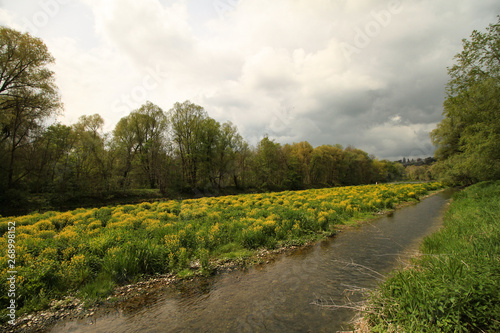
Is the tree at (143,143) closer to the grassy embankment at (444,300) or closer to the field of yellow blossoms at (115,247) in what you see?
the field of yellow blossoms at (115,247)

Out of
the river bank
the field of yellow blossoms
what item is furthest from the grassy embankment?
the field of yellow blossoms

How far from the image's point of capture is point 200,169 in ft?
158

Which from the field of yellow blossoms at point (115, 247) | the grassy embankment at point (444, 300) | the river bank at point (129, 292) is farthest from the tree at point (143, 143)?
the grassy embankment at point (444, 300)

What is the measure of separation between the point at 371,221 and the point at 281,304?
13833mm

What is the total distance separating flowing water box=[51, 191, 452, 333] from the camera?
541cm

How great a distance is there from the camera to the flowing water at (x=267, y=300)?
5.41 m

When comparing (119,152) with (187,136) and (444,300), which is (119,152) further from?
(444,300)

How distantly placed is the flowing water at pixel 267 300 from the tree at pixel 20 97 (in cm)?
3365

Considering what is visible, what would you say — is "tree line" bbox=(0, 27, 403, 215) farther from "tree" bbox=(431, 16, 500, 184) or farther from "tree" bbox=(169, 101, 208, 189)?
"tree" bbox=(431, 16, 500, 184)

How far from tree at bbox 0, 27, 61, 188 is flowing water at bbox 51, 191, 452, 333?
110ft

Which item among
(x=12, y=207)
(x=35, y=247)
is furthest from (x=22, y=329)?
(x=12, y=207)

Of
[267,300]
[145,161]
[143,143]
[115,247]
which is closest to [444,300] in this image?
[267,300]

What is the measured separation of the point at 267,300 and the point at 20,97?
37.2 m

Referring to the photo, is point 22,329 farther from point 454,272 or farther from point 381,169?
point 381,169
